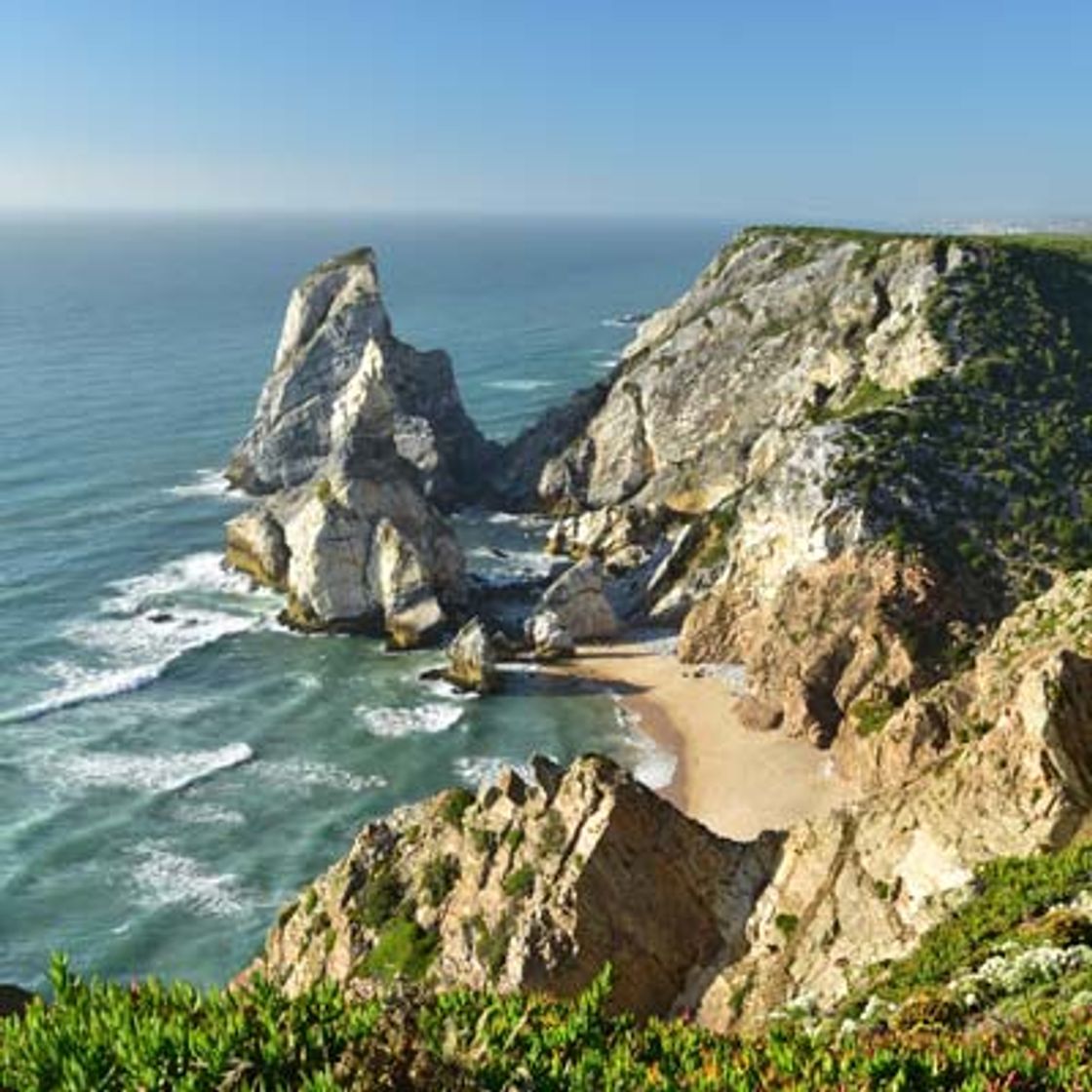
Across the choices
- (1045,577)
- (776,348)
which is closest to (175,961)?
(1045,577)

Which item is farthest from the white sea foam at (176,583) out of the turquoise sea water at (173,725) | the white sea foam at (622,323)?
the white sea foam at (622,323)

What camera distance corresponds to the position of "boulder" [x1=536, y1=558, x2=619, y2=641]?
69.5 meters

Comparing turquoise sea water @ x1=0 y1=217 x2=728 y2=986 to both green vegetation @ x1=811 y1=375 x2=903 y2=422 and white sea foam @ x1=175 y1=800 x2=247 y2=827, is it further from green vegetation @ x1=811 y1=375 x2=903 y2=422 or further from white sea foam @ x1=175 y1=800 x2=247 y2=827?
green vegetation @ x1=811 y1=375 x2=903 y2=422

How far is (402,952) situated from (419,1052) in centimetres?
1929

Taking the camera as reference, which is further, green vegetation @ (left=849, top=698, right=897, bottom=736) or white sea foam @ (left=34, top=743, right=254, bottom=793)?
white sea foam @ (left=34, top=743, right=254, bottom=793)

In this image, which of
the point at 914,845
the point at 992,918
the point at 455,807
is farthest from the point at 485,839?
the point at 992,918

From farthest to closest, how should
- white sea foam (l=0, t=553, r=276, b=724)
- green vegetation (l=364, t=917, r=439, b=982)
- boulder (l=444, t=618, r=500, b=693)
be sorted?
boulder (l=444, t=618, r=500, b=693) < white sea foam (l=0, t=553, r=276, b=724) < green vegetation (l=364, t=917, r=439, b=982)

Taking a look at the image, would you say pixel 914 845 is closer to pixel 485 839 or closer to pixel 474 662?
pixel 485 839

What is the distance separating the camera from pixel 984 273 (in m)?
86.0

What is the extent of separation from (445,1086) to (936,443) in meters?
63.7

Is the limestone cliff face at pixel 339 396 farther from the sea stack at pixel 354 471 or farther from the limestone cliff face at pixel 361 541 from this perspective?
the limestone cliff face at pixel 361 541

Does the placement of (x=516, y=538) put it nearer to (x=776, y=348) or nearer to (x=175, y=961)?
(x=776, y=348)

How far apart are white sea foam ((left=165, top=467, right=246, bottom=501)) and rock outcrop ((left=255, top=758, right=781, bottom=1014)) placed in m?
68.0

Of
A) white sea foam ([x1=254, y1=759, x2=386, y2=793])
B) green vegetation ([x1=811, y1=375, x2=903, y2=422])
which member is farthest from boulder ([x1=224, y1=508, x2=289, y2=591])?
green vegetation ([x1=811, y1=375, x2=903, y2=422])
